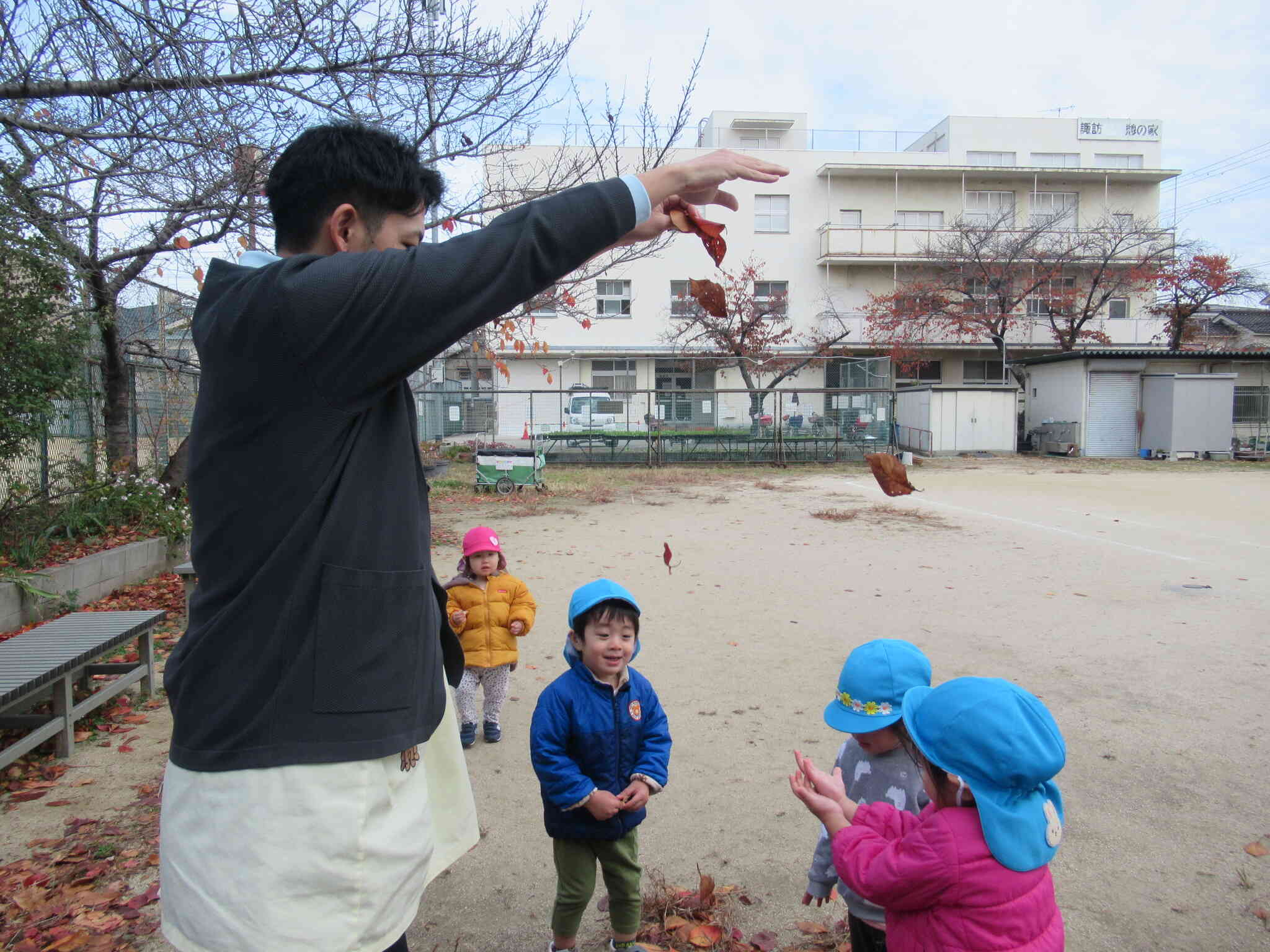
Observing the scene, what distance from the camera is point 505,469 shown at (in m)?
16.3

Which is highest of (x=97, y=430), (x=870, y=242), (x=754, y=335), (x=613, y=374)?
(x=870, y=242)

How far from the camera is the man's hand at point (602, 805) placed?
2.42m

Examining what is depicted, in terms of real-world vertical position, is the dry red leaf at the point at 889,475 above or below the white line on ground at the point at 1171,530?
above

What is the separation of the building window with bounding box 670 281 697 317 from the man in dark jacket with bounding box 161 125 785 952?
99.9 ft

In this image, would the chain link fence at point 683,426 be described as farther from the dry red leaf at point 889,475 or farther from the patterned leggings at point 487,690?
the patterned leggings at point 487,690

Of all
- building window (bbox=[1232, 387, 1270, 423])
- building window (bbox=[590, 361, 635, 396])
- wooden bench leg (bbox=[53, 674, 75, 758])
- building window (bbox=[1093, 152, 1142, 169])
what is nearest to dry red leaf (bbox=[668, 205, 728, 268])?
wooden bench leg (bbox=[53, 674, 75, 758])

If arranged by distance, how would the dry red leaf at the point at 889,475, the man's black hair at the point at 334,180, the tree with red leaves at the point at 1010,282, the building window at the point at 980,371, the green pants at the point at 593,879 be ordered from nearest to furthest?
the man's black hair at the point at 334,180 < the green pants at the point at 593,879 < the dry red leaf at the point at 889,475 < the tree with red leaves at the point at 1010,282 < the building window at the point at 980,371

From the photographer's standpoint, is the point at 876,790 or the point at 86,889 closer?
the point at 876,790

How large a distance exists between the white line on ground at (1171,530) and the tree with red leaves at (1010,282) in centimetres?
2065

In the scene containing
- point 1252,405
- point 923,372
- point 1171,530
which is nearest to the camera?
point 1171,530

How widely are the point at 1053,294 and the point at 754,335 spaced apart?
1186 centimetres

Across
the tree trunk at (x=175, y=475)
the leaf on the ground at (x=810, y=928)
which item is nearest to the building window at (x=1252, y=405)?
the tree trunk at (x=175, y=475)

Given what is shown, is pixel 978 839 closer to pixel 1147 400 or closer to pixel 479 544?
pixel 479 544

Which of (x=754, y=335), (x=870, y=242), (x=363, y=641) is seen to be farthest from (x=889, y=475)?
(x=870, y=242)
